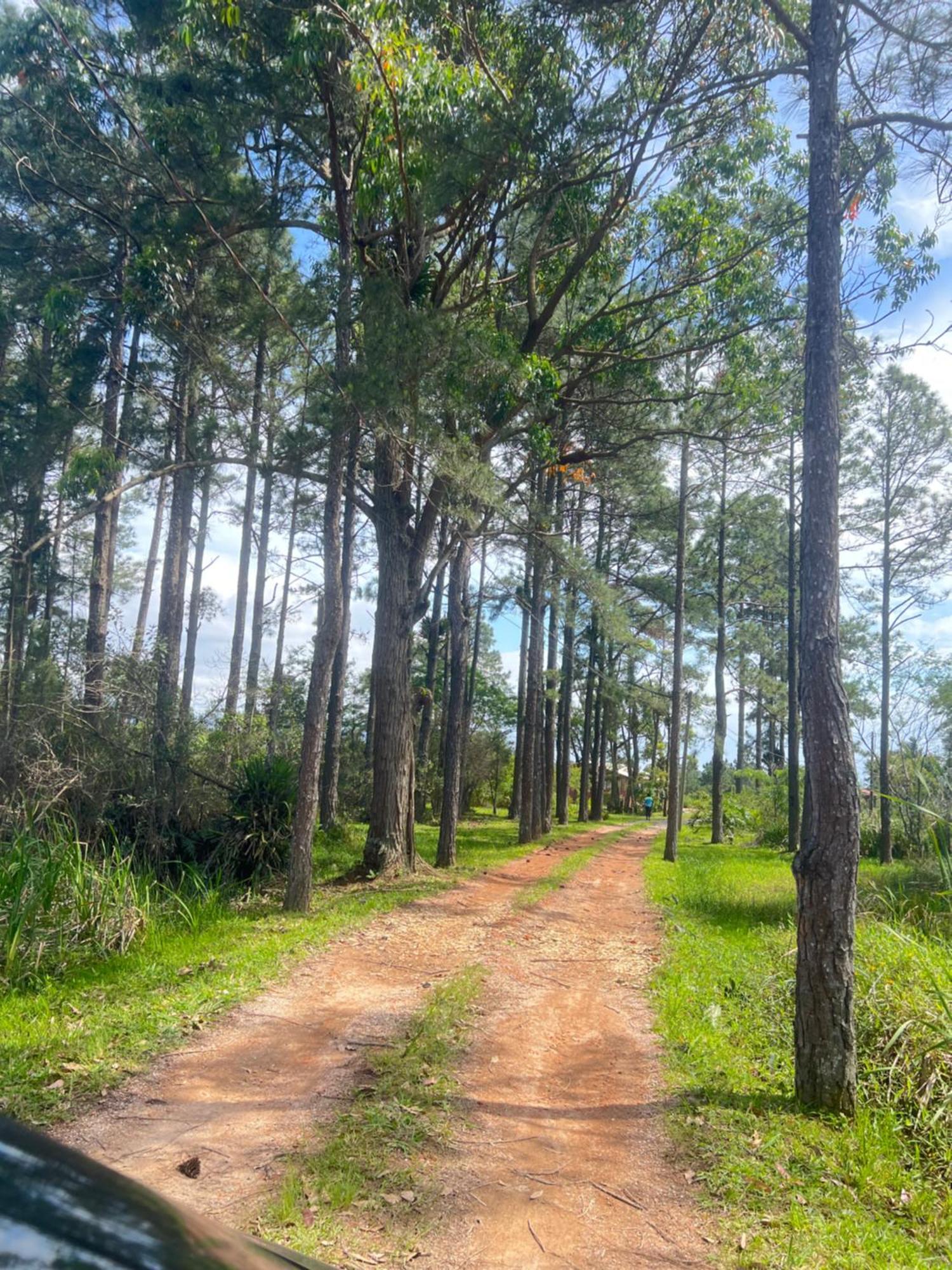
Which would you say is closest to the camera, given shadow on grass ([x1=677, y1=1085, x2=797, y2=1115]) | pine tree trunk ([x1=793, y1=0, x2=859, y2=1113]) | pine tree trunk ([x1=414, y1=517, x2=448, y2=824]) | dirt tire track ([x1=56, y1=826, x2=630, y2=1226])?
dirt tire track ([x1=56, y1=826, x2=630, y2=1226])

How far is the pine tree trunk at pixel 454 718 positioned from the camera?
580 inches

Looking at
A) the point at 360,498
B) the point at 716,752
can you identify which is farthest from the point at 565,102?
the point at 716,752

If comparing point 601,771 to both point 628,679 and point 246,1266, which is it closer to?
point 628,679

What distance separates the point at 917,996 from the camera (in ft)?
18.7

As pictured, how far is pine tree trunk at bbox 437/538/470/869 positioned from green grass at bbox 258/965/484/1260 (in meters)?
9.06

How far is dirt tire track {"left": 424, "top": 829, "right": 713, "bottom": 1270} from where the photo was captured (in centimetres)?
345

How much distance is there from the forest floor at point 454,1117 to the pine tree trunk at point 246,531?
6957 mm

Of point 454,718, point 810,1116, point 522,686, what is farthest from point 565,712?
point 810,1116

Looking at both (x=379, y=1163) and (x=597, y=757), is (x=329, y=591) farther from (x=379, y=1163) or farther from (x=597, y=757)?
(x=597, y=757)

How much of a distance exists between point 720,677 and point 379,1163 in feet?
78.7

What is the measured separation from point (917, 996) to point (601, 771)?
29.9 m

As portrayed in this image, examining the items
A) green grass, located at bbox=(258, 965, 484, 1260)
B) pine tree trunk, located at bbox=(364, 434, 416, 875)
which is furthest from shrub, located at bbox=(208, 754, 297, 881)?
green grass, located at bbox=(258, 965, 484, 1260)

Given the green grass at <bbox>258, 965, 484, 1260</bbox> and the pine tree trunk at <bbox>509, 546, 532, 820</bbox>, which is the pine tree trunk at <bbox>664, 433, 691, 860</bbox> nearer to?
the pine tree trunk at <bbox>509, 546, 532, 820</bbox>

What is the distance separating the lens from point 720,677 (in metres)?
26.4
